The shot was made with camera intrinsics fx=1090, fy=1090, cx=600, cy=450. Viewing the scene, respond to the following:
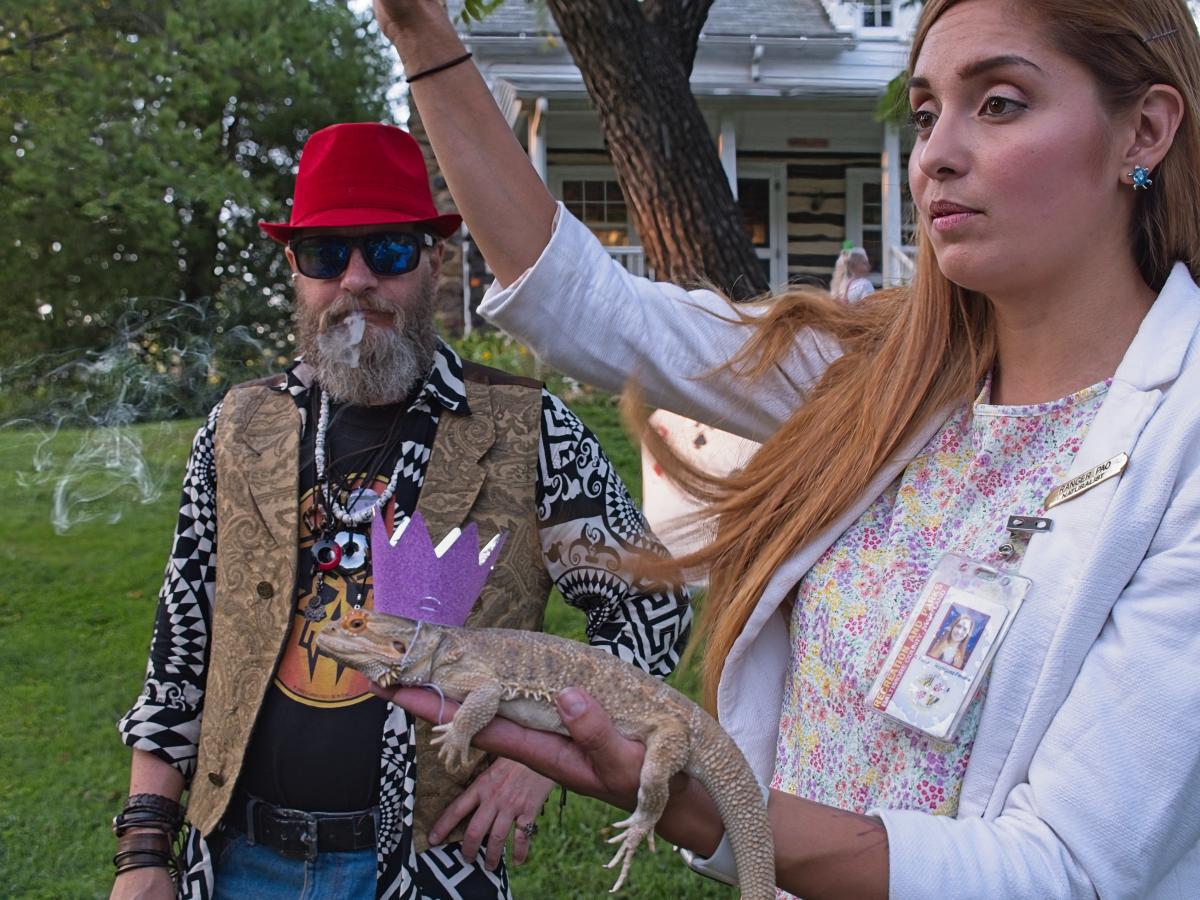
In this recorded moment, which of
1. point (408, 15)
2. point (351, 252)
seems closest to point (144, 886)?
point (351, 252)

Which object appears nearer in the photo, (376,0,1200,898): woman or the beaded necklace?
(376,0,1200,898): woman

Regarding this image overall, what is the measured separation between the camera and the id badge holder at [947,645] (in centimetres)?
152

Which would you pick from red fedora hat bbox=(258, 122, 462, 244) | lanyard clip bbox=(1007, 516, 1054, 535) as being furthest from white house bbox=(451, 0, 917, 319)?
lanyard clip bbox=(1007, 516, 1054, 535)

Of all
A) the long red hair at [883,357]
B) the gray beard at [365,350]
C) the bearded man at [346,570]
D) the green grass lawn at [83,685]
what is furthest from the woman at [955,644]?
the green grass lawn at [83,685]

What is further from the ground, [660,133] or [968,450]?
[660,133]

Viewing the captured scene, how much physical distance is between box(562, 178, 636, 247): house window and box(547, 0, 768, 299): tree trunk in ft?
36.9

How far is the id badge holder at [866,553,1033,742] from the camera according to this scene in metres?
1.52

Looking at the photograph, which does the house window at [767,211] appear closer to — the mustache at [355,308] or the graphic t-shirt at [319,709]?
the mustache at [355,308]

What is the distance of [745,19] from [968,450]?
1622cm

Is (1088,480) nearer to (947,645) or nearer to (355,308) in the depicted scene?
(947,645)

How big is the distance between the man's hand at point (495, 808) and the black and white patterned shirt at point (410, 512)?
7cm

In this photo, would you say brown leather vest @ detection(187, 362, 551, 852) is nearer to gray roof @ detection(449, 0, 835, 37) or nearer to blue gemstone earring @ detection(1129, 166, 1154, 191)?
blue gemstone earring @ detection(1129, 166, 1154, 191)

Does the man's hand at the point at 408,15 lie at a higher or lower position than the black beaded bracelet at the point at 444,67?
higher

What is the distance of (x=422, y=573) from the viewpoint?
155cm
